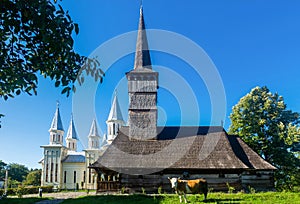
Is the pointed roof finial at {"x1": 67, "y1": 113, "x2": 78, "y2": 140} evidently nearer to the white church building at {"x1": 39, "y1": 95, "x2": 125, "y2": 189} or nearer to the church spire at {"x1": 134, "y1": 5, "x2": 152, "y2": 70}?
the white church building at {"x1": 39, "y1": 95, "x2": 125, "y2": 189}

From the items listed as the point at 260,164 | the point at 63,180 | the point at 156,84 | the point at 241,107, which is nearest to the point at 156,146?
the point at 156,84

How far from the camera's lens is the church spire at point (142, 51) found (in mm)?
25922

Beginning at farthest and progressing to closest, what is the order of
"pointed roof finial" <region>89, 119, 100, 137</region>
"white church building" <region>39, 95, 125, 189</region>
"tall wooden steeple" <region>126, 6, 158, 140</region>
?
1. "pointed roof finial" <region>89, 119, 100, 137</region>
2. "white church building" <region>39, 95, 125, 189</region>
3. "tall wooden steeple" <region>126, 6, 158, 140</region>

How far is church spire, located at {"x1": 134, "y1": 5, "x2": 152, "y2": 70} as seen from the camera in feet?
85.0

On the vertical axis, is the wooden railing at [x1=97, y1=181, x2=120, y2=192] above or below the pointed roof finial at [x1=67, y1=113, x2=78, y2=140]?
below

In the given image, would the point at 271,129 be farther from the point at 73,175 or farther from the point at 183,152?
the point at 73,175

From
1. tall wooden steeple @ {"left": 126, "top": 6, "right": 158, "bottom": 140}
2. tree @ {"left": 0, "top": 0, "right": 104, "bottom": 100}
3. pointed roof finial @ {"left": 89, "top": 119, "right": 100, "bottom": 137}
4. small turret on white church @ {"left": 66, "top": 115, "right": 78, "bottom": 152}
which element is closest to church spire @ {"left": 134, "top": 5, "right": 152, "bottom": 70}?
tall wooden steeple @ {"left": 126, "top": 6, "right": 158, "bottom": 140}

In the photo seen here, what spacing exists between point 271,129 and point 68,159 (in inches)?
1261

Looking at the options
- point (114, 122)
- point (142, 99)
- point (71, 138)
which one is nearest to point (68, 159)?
point (71, 138)

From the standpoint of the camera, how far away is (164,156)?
21.0 meters

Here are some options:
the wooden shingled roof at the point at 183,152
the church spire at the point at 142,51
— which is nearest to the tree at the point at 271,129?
the wooden shingled roof at the point at 183,152

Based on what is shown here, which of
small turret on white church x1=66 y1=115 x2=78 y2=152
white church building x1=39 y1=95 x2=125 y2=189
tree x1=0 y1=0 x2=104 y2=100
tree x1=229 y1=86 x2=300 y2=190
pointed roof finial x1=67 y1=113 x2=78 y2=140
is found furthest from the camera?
pointed roof finial x1=67 y1=113 x2=78 y2=140

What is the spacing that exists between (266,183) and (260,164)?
4.59 ft

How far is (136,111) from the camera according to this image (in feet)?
79.2
